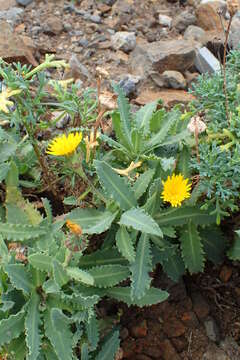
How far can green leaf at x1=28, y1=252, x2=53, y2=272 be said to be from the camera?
2.07 metres

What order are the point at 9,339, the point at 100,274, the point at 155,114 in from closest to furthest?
the point at 9,339
the point at 100,274
the point at 155,114

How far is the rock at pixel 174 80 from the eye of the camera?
3.41 m

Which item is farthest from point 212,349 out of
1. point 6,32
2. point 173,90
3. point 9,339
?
point 6,32

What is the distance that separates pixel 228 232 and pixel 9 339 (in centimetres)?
107

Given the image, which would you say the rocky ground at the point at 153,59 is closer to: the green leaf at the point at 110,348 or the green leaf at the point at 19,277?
the green leaf at the point at 110,348

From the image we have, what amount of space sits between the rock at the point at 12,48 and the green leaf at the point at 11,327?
1.69 metres

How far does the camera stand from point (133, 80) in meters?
3.39

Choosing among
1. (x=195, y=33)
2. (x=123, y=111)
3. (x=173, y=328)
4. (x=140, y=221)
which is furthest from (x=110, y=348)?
(x=195, y=33)

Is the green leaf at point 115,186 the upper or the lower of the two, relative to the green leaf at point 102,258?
upper

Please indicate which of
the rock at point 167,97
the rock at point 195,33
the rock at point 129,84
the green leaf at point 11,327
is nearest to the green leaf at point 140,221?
the green leaf at point 11,327

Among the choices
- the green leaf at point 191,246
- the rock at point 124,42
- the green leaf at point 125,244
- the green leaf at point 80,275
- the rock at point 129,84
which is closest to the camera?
the green leaf at point 80,275

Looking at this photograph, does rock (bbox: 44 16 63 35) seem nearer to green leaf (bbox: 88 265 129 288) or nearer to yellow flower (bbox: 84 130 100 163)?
yellow flower (bbox: 84 130 100 163)

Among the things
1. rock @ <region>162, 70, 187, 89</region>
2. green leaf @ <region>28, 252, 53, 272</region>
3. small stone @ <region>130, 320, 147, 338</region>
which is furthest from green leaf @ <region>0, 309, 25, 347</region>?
rock @ <region>162, 70, 187, 89</region>

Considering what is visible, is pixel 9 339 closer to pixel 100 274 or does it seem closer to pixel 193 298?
pixel 100 274
